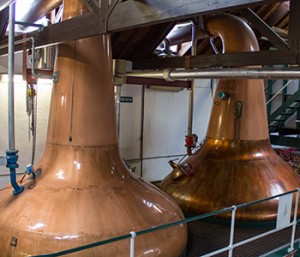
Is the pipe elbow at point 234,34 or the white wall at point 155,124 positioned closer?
the pipe elbow at point 234,34

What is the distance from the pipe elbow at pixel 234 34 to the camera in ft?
14.5

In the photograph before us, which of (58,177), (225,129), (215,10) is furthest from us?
(225,129)

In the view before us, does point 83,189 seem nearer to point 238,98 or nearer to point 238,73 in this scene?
point 238,73

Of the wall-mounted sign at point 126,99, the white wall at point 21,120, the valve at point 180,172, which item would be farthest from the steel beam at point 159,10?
the wall-mounted sign at point 126,99

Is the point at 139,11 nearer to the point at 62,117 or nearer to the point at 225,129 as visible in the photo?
the point at 62,117

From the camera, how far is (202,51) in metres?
7.77

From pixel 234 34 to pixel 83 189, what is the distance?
2872mm

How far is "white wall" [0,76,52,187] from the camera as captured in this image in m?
5.40

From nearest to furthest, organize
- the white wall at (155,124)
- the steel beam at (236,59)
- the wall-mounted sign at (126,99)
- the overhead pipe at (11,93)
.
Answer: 1. the overhead pipe at (11,93)
2. the steel beam at (236,59)
3. the wall-mounted sign at (126,99)
4. the white wall at (155,124)

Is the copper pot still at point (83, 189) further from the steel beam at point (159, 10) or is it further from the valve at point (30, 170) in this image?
the steel beam at point (159, 10)

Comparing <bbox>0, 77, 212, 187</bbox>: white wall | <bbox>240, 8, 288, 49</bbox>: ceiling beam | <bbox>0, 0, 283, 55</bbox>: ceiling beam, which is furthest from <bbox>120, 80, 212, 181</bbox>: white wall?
<bbox>0, 0, 283, 55</bbox>: ceiling beam

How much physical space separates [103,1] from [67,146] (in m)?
1.36

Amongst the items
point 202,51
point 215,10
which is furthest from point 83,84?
point 202,51

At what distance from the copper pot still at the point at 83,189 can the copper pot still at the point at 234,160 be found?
114cm
